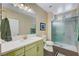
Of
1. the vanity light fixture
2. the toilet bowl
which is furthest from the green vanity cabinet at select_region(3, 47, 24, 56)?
the vanity light fixture

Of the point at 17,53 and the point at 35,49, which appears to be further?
the point at 35,49

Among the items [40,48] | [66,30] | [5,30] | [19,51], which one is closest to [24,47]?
[19,51]

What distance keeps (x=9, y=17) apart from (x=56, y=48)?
86 centimetres

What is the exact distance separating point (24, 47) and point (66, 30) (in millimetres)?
697

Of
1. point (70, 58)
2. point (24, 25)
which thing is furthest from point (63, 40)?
point (24, 25)

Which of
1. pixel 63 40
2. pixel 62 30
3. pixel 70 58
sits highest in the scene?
pixel 62 30

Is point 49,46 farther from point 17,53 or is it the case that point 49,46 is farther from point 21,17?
point 21,17

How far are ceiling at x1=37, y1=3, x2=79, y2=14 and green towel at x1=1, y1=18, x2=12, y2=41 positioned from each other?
1.85 ft

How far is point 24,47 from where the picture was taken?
1.69 m

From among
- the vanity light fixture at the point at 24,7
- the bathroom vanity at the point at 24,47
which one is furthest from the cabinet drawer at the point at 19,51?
the vanity light fixture at the point at 24,7

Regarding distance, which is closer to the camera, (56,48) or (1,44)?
(1,44)

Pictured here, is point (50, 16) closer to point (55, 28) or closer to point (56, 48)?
point (55, 28)

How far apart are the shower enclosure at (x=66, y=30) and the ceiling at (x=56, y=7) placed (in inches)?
3.1

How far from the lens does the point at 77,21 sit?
1632 mm
